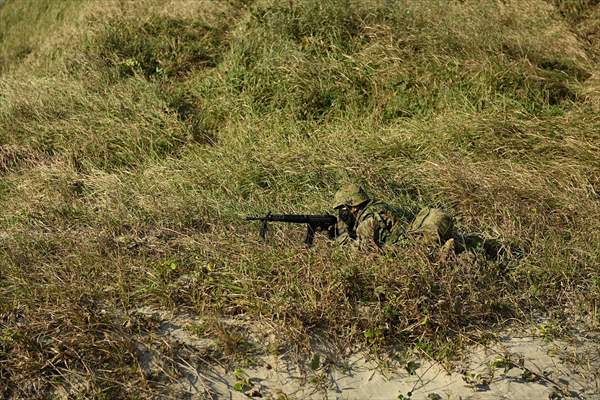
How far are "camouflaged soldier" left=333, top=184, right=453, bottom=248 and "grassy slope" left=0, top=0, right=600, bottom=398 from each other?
9.7 inches

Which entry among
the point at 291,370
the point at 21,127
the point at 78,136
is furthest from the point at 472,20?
the point at 291,370

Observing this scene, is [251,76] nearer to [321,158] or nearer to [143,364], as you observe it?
[321,158]

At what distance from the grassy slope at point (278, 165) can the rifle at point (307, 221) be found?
13cm

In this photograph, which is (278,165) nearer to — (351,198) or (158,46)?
(351,198)

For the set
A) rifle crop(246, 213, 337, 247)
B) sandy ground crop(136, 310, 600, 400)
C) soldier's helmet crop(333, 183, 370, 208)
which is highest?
soldier's helmet crop(333, 183, 370, 208)

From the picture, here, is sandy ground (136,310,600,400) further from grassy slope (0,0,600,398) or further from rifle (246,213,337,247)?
rifle (246,213,337,247)

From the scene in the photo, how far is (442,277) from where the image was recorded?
13.8 ft

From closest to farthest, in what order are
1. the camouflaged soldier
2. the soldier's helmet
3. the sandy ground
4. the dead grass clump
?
1. the sandy ground
2. the camouflaged soldier
3. the soldier's helmet
4. the dead grass clump

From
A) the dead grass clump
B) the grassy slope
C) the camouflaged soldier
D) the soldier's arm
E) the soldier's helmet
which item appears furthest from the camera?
the dead grass clump

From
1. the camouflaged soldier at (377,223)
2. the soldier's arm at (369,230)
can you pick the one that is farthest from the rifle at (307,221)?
the soldier's arm at (369,230)

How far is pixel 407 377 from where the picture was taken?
3781 millimetres

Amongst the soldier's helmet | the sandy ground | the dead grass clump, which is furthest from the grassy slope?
the soldier's helmet

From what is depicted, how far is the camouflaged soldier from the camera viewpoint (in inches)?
176

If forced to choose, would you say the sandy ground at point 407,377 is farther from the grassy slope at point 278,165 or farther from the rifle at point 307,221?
the rifle at point 307,221
